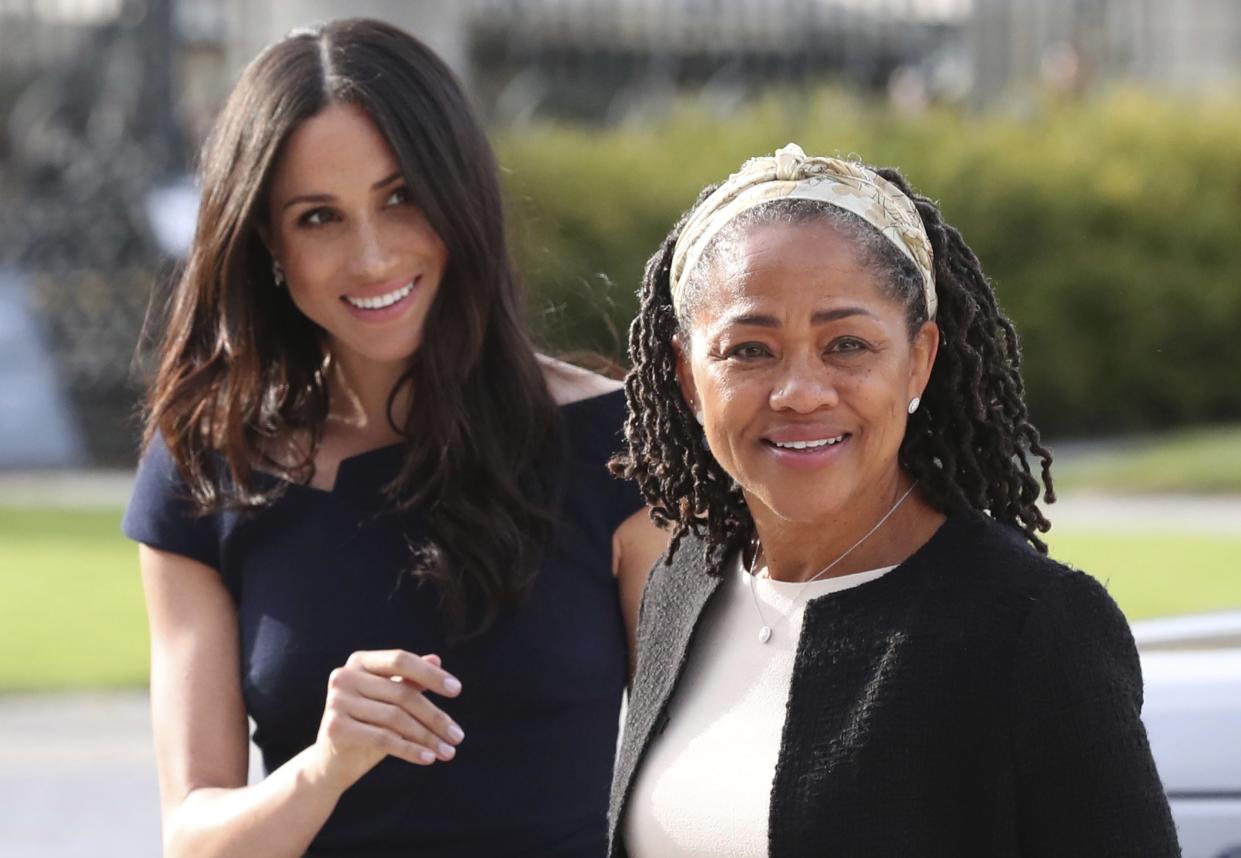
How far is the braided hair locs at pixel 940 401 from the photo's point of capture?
208cm

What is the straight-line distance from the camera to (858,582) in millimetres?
2059

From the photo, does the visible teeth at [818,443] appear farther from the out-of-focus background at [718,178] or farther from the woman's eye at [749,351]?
the out-of-focus background at [718,178]

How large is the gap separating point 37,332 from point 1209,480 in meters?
8.58

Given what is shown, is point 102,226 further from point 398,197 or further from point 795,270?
point 795,270

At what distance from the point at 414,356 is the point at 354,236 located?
22cm

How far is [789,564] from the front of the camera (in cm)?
217

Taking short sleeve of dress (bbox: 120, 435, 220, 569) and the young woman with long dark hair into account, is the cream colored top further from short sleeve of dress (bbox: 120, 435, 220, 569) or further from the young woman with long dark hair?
short sleeve of dress (bbox: 120, 435, 220, 569)

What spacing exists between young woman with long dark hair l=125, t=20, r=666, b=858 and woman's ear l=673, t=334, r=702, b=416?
599mm

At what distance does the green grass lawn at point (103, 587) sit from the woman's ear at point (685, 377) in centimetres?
604

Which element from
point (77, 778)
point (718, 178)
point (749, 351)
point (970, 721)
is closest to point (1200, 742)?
point (970, 721)

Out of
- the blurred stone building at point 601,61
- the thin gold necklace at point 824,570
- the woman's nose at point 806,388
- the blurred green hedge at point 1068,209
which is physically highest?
the blurred stone building at point 601,61

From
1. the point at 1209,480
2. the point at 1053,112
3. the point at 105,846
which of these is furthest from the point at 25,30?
the point at 105,846

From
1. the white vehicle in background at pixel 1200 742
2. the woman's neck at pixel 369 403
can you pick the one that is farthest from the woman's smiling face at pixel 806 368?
the woman's neck at pixel 369 403

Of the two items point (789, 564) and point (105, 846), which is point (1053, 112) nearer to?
point (105, 846)
